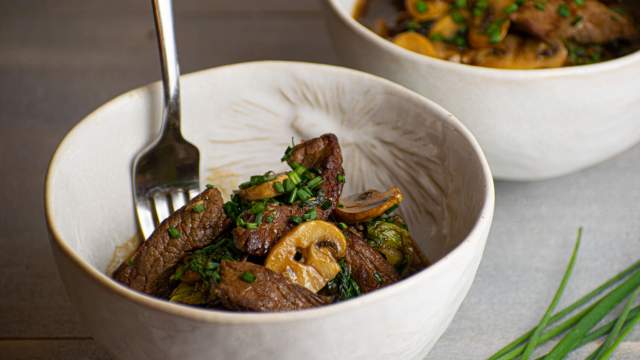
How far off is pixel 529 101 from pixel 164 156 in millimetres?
662

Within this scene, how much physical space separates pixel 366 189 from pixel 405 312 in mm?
534

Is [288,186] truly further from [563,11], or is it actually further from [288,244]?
[563,11]

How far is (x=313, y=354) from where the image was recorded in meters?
0.99

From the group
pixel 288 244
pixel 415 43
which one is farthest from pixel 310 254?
pixel 415 43

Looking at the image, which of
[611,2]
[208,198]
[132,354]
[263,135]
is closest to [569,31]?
[611,2]

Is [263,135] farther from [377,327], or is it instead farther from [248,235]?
[377,327]

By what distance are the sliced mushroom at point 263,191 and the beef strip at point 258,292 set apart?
0.18 m

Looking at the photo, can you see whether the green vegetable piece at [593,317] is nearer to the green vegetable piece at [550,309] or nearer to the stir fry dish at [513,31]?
the green vegetable piece at [550,309]

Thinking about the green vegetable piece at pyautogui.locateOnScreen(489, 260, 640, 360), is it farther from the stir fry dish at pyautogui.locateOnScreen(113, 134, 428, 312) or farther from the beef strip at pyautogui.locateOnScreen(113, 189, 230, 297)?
the beef strip at pyautogui.locateOnScreen(113, 189, 230, 297)

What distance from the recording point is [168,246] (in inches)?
48.7

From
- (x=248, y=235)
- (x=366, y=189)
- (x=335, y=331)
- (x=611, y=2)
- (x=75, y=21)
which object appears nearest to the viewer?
(x=335, y=331)

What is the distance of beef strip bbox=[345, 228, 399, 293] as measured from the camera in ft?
3.97

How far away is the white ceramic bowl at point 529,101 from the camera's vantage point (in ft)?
4.88

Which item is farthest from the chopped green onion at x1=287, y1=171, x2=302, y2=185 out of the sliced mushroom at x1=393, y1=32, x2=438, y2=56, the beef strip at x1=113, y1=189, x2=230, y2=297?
the sliced mushroom at x1=393, y1=32, x2=438, y2=56
